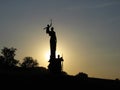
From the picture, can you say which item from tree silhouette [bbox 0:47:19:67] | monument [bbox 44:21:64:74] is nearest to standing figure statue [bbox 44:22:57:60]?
monument [bbox 44:21:64:74]

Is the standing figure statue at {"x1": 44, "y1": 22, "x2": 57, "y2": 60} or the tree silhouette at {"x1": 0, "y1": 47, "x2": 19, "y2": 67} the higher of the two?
the tree silhouette at {"x1": 0, "y1": 47, "x2": 19, "y2": 67}

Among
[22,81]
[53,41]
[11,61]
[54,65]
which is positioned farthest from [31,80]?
[11,61]

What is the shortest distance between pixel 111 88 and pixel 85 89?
303 cm

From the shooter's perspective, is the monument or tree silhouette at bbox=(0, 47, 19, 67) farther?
tree silhouette at bbox=(0, 47, 19, 67)

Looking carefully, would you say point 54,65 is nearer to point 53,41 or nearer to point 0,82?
point 53,41

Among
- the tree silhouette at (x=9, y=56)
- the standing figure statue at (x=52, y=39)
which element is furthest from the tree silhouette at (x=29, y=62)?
the standing figure statue at (x=52, y=39)

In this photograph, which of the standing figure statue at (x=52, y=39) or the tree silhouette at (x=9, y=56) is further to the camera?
the tree silhouette at (x=9, y=56)

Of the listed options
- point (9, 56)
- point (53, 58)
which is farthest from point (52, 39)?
point (9, 56)

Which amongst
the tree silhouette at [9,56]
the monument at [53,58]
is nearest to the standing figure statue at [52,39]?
the monument at [53,58]

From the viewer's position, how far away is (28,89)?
18.5 meters

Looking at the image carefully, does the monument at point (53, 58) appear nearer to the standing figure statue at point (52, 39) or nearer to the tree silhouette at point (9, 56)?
the standing figure statue at point (52, 39)

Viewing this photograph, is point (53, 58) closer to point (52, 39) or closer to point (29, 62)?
point (52, 39)

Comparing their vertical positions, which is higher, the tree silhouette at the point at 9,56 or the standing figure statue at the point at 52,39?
the tree silhouette at the point at 9,56

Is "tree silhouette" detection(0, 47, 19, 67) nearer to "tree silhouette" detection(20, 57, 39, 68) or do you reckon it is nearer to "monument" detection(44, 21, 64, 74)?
"tree silhouette" detection(20, 57, 39, 68)
